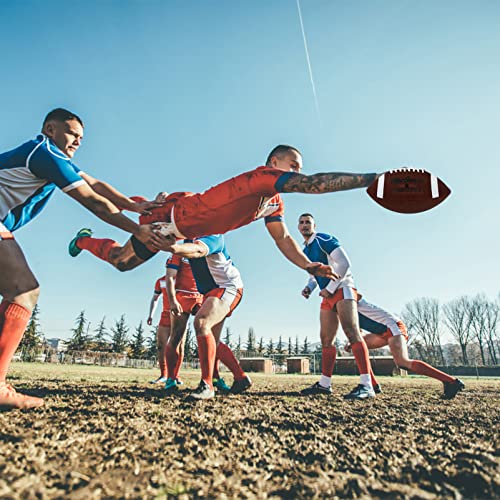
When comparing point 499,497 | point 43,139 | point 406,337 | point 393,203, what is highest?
point 43,139

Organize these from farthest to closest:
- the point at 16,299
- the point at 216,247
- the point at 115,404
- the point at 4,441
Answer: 1. the point at 216,247
2. the point at 115,404
3. the point at 16,299
4. the point at 4,441

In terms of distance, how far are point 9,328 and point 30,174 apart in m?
1.27

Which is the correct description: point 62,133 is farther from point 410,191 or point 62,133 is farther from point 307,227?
point 307,227

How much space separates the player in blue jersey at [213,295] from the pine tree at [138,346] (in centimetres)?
5834

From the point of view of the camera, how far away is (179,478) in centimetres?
140

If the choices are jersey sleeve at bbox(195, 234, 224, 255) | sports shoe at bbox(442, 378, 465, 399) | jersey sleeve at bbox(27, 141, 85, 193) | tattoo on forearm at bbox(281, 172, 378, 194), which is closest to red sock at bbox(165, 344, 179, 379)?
jersey sleeve at bbox(195, 234, 224, 255)

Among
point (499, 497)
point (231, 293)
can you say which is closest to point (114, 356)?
point (231, 293)

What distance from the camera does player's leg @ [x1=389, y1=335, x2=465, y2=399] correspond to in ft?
16.1

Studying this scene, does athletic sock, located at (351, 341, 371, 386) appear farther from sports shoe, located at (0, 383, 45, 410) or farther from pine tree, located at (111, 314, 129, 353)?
pine tree, located at (111, 314, 129, 353)

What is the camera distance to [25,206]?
124 inches

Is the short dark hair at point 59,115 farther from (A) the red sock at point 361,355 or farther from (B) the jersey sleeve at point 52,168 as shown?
(A) the red sock at point 361,355

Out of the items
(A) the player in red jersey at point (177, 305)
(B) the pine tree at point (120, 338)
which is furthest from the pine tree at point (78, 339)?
(A) the player in red jersey at point (177, 305)

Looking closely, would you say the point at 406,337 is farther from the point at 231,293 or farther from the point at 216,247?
the point at 216,247

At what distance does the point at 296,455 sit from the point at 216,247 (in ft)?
10.1
